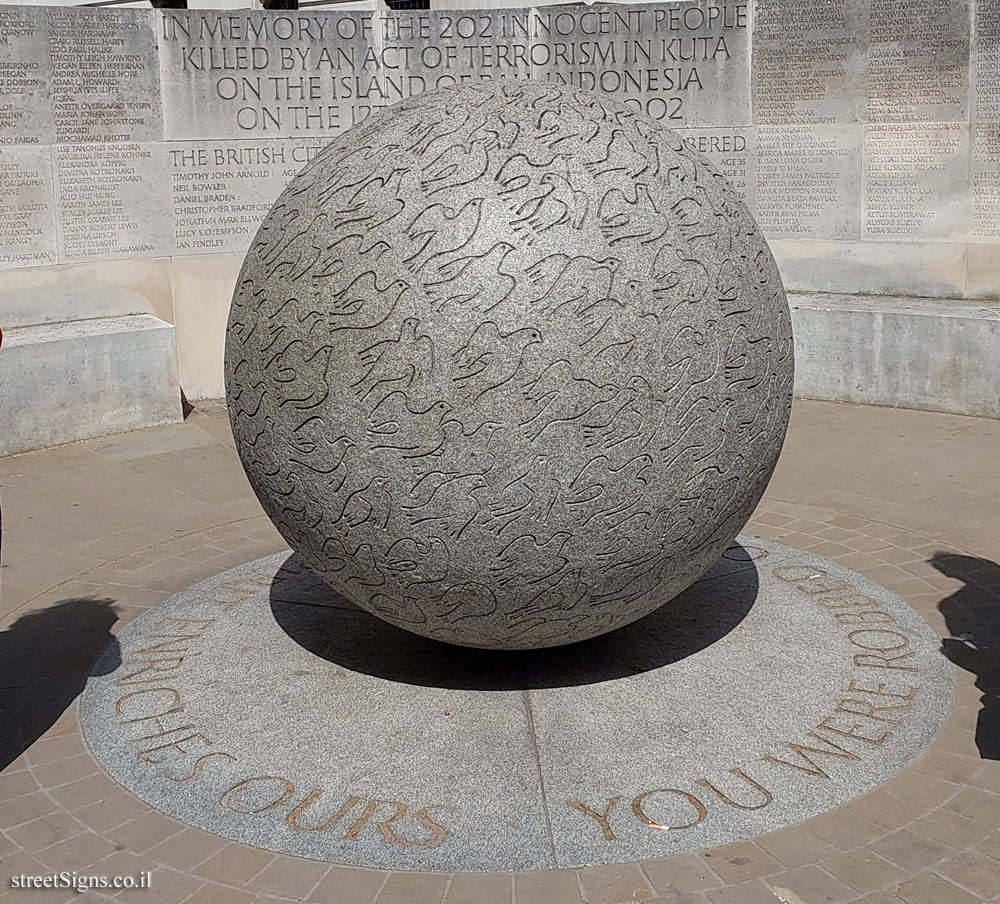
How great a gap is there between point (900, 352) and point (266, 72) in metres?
6.71

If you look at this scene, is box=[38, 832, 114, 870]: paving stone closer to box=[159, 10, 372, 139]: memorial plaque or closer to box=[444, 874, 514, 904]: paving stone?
box=[444, 874, 514, 904]: paving stone

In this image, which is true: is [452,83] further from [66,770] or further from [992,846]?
[992,846]

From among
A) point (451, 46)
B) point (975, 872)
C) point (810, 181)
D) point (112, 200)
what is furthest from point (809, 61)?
point (975, 872)

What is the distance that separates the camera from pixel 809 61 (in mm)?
12641

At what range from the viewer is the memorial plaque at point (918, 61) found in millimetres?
11938

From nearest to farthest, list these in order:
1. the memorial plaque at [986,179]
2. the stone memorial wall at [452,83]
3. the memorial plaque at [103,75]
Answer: the memorial plaque at [103,75], the stone memorial wall at [452,83], the memorial plaque at [986,179]

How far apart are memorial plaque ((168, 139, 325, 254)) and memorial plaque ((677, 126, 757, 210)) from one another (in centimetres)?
404

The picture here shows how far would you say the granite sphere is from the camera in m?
5.20

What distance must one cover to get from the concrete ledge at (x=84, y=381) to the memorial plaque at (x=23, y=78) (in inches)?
70.0

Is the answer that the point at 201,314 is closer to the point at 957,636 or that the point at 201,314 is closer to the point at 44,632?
the point at 44,632

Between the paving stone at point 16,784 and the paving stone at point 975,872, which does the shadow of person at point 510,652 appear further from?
the paving stone at point 975,872

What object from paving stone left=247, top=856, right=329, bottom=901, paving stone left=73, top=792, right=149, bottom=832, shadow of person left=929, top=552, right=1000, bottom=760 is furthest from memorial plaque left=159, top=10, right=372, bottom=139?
paving stone left=247, top=856, right=329, bottom=901

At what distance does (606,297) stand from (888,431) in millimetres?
6525

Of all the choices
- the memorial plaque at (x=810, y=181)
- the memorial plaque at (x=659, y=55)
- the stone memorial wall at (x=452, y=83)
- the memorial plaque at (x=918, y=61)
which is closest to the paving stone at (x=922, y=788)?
the stone memorial wall at (x=452, y=83)
